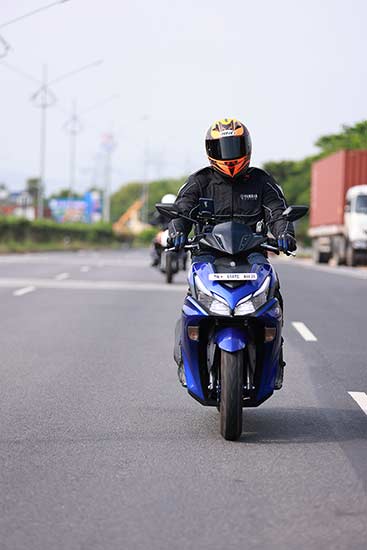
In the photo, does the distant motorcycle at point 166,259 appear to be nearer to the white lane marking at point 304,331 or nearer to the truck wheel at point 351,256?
the white lane marking at point 304,331

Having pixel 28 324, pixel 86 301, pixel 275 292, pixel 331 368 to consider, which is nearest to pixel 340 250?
pixel 86 301

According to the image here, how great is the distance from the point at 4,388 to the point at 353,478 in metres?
3.71

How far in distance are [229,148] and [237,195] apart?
1.19 feet

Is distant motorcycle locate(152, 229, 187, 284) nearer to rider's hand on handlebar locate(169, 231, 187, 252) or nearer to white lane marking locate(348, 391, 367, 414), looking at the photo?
white lane marking locate(348, 391, 367, 414)

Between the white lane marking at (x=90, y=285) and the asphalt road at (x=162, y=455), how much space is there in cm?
938

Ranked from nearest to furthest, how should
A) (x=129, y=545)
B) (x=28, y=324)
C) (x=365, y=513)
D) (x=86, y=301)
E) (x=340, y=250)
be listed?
(x=129, y=545)
(x=365, y=513)
(x=28, y=324)
(x=86, y=301)
(x=340, y=250)

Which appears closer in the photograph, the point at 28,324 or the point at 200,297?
the point at 200,297

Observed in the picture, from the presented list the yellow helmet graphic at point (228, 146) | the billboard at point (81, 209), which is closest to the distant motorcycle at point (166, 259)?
the yellow helmet graphic at point (228, 146)

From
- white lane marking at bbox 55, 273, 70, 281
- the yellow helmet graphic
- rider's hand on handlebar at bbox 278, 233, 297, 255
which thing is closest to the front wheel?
rider's hand on handlebar at bbox 278, 233, 297, 255

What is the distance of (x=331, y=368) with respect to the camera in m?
10.1

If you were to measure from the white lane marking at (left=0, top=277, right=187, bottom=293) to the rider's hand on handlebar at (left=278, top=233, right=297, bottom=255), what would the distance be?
561 inches

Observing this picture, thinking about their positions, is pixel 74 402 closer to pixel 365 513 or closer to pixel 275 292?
pixel 275 292

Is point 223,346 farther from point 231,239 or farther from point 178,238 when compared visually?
point 178,238

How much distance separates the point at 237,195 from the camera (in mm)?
7145
